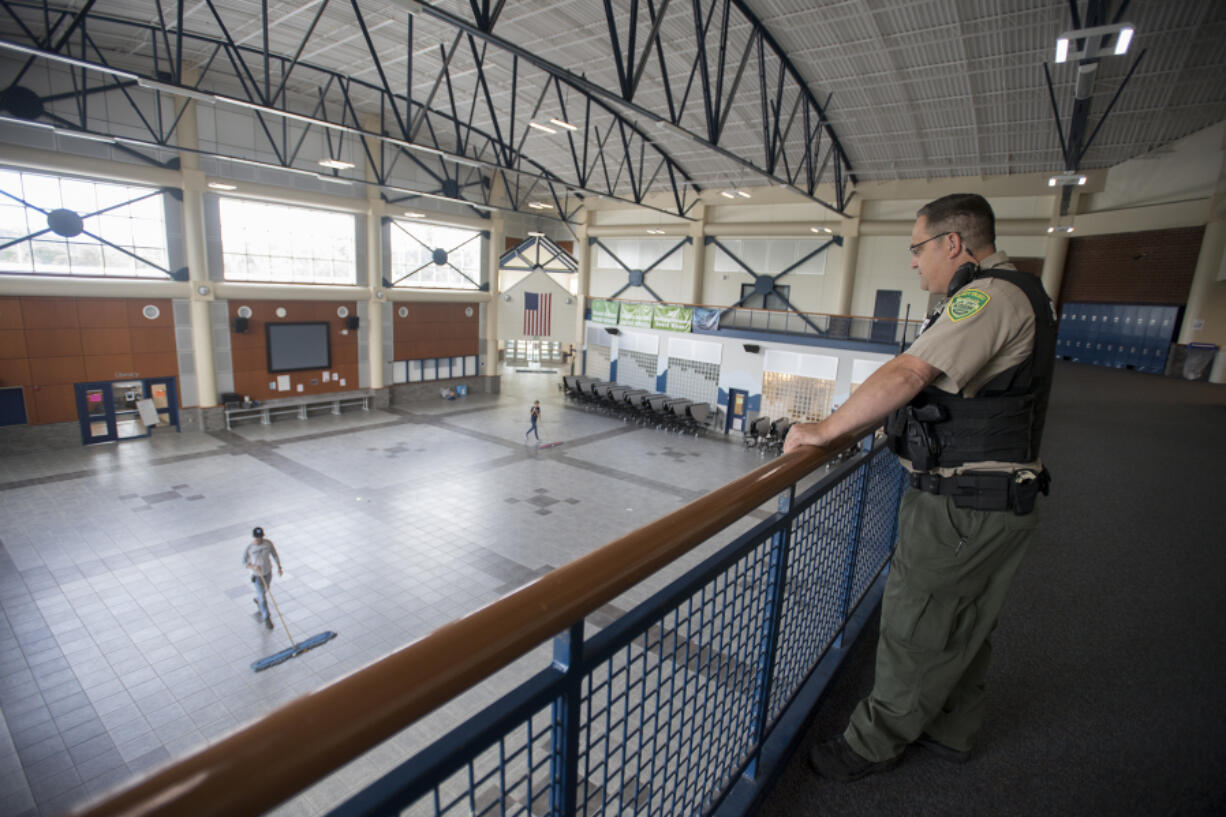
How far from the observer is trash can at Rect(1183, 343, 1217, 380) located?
53.3 feet

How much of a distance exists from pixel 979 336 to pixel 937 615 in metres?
0.98

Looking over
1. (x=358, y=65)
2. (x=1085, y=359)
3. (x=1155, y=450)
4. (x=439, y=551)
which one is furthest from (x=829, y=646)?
(x=1085, y=359)

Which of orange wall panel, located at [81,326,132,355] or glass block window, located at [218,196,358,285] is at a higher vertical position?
glass block window, located at [218,196,358,285]

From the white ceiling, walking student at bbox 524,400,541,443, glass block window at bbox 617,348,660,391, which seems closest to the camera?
the white ceiling

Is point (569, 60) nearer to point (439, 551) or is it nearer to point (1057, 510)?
point (439, 551)

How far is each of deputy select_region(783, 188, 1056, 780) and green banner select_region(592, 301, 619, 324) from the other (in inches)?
890

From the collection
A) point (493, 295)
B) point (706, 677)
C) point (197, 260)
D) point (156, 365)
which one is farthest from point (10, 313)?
point (706, 677)

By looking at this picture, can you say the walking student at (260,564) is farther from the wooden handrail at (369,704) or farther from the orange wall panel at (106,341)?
the orange wall panel at (106,341)

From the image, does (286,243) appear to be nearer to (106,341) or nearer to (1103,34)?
(106,341)

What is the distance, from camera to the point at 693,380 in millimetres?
22219

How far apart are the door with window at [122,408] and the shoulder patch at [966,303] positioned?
20.4 metres

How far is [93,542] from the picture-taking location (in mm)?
10305

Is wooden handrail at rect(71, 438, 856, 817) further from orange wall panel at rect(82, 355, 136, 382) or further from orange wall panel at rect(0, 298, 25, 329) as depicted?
orange wall panel at rect(82, 355, 136, 382)

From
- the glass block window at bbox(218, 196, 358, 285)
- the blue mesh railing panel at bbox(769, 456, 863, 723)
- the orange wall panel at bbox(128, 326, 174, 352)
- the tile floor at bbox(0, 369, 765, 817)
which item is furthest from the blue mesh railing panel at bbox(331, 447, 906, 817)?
the glass block window at bbox(218, 196, 358, 285)
